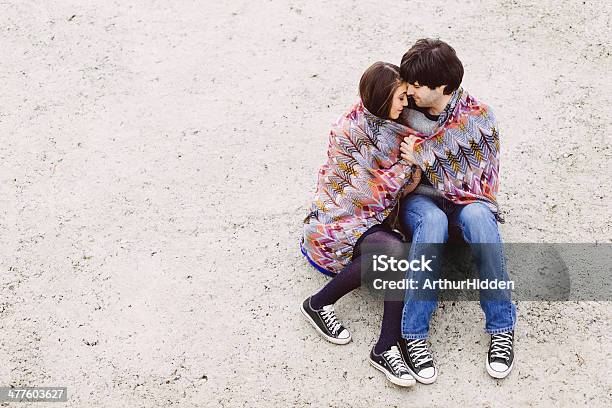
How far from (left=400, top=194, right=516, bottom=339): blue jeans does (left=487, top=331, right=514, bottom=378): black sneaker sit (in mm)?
39

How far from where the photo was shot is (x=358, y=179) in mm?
3779

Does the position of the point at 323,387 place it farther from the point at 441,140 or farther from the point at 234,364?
the point at 441,140

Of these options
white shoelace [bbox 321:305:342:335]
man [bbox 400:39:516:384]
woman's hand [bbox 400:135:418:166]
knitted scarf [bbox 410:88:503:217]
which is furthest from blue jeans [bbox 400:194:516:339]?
white shoelace [bbox 321:305:342:335]

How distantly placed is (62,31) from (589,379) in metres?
4.46

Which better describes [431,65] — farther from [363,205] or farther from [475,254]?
[475,254]

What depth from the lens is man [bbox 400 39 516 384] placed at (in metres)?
3.63

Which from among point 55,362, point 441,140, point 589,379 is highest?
point 441,140

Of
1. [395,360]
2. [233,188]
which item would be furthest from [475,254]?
[233,188]

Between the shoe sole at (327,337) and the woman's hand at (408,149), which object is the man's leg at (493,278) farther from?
the shoe sole at (327,337)

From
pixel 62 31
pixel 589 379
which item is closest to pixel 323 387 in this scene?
pixel 589 379

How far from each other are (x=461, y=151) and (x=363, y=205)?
0.56m

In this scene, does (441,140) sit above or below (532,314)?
above

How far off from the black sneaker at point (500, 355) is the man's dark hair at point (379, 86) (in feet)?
4.11

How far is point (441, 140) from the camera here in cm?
371
